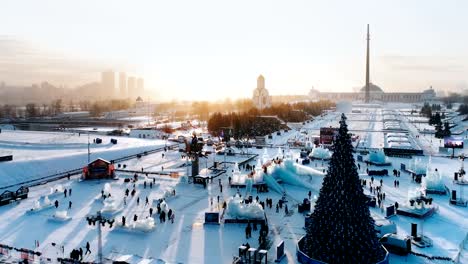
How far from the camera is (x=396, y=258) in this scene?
Answer: 19375 mm

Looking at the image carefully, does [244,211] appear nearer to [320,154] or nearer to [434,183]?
[434,183]

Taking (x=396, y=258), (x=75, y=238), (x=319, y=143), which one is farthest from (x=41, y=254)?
(x=319, y=143)

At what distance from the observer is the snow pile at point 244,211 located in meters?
Answer: 24.9

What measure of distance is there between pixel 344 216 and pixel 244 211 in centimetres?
1015

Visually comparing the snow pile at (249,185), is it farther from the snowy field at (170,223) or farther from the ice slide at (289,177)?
the ice slide at (289,177)

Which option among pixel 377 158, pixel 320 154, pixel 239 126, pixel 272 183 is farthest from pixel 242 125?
pixel 272 183

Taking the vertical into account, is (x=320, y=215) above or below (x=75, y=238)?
above

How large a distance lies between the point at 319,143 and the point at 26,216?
1711 inches

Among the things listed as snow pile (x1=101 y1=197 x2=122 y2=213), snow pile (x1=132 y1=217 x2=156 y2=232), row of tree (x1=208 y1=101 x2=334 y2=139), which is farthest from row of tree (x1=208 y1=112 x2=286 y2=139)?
snow pile (x1=132 y1=217 x2=156 y2=232)

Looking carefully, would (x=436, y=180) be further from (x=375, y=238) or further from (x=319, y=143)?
(x=319, y=143)

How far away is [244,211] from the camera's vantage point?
25.1m

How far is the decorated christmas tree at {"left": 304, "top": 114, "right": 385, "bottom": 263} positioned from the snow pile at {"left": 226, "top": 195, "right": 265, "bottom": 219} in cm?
869

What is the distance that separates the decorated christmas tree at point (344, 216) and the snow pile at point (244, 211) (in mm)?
8693

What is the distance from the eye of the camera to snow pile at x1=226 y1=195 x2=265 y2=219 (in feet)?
81.7
